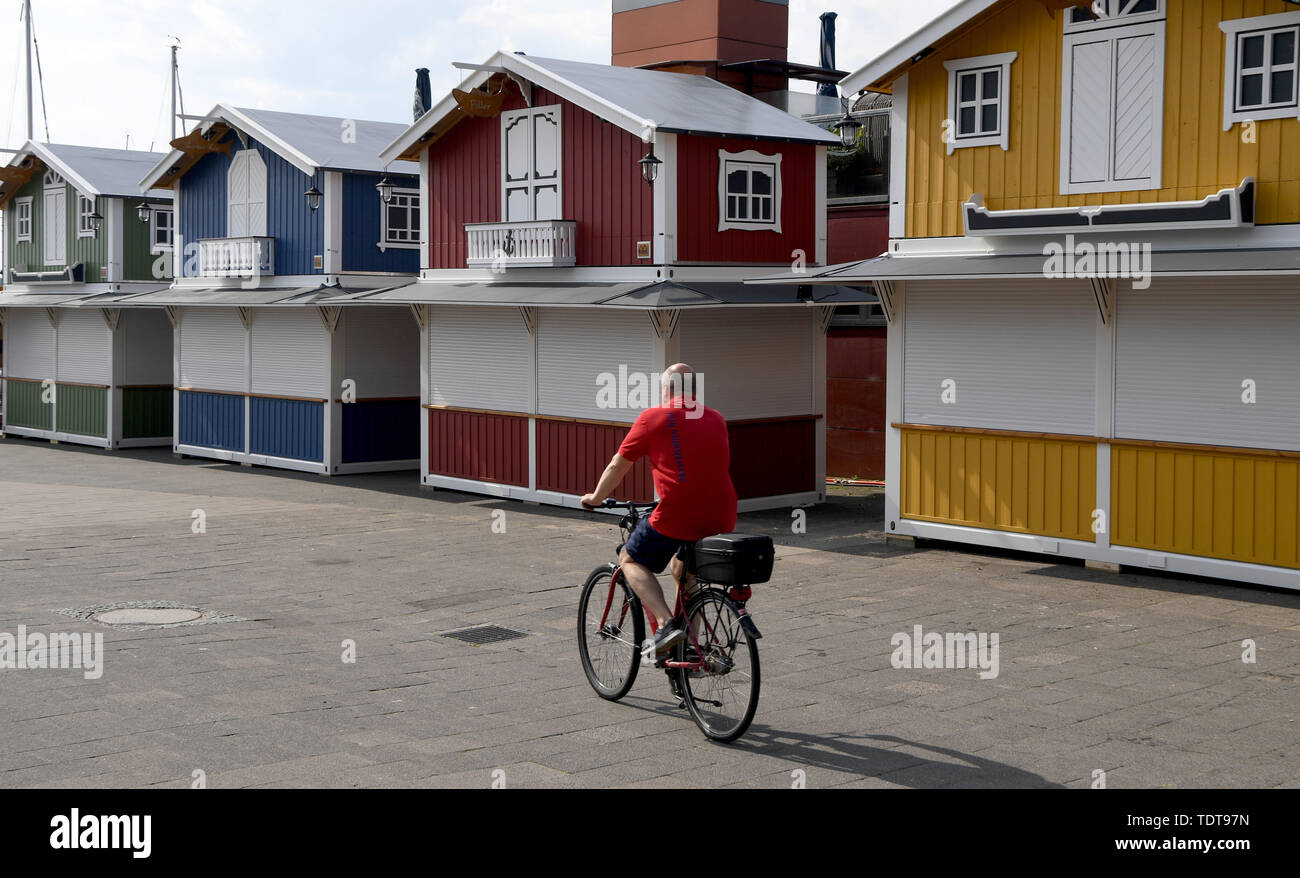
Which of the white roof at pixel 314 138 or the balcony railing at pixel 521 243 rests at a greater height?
the white roof at pixel 314 138

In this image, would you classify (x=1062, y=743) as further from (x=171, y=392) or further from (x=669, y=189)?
(x=171, y=392)

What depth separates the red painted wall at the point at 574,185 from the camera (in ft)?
63.1

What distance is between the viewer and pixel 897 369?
16.5 metres

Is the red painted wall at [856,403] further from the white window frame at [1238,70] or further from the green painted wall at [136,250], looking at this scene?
the green painted wall at [136,250]

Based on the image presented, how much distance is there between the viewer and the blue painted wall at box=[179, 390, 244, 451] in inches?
1061

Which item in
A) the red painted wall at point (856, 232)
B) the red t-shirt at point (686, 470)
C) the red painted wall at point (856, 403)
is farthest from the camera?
the red painted wall at point (856, 232)

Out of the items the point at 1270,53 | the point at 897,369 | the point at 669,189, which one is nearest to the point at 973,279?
the point at 897,369

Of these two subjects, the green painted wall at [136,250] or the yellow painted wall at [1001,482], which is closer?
the yellow painted wall at [1001,482]

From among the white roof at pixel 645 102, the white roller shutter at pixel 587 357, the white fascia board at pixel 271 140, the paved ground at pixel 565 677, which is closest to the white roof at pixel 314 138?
the white fascia board at pixel 271 140

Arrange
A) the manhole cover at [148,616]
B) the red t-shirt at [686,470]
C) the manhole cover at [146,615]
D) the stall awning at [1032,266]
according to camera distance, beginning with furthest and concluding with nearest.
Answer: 1. the stall awning at [1032,266]
2. the manhole cover at [148,616]
3. the manhole cover at [146,615]
4. the red t-shirt at [686,470]

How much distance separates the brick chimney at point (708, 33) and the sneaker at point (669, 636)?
20.1 meters

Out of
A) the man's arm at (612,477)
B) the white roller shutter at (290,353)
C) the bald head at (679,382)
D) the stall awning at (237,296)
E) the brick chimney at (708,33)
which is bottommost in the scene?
the man's arm at (612,477)

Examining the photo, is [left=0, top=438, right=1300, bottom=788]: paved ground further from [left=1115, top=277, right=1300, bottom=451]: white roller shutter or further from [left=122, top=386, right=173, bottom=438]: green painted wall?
[left=122, top=386, right=173, bottom=438]: green painted wall

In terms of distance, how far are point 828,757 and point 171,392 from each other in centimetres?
2542
